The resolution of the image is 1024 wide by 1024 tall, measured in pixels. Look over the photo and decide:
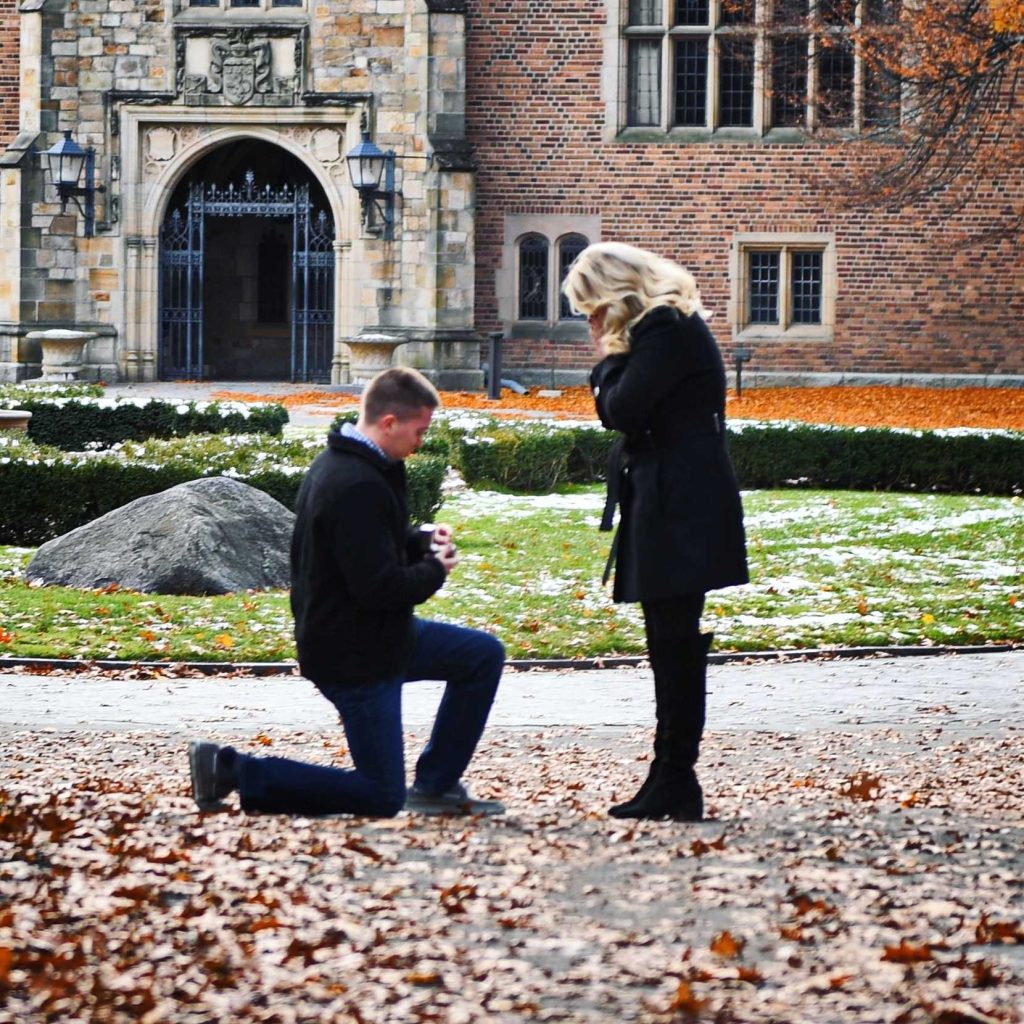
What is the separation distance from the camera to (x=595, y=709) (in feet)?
25.7

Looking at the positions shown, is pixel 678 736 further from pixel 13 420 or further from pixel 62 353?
pixel 62 353

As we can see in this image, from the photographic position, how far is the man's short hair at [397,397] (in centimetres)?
515

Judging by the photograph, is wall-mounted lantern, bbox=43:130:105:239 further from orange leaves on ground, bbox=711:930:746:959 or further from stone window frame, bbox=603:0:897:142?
orange leaves on ground, bbox=711:930:746:959

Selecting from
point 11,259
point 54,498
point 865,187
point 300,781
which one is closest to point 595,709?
point 300,781

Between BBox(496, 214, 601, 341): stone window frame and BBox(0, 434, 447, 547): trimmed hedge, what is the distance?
13.2 m

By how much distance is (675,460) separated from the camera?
17.3 ft

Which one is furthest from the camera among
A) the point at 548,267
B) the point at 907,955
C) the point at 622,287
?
the point at 548,267

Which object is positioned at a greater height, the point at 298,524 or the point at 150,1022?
the point at 298,524

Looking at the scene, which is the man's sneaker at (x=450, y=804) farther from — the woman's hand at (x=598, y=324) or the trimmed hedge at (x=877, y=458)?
the trimmed hedge at (x=877, y=458)

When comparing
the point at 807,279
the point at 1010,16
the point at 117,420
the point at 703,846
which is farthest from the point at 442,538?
the point at 807,279

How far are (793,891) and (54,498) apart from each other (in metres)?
8.78

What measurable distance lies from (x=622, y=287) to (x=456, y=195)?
64.7 feet

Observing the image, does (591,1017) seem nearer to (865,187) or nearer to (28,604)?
(28,604)

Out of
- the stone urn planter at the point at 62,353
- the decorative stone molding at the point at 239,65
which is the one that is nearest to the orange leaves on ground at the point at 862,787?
the stone urn planter at the point at 62,353
